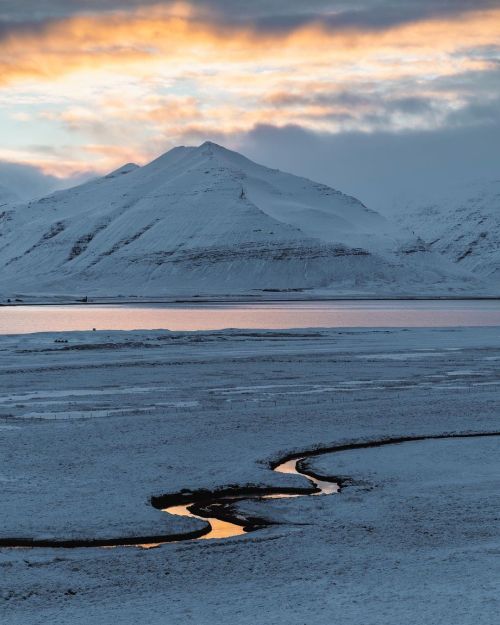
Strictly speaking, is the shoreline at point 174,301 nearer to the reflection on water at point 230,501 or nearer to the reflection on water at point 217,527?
the reflection on water at point 230,501

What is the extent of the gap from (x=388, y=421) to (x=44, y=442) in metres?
7.36

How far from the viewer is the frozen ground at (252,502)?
936cm

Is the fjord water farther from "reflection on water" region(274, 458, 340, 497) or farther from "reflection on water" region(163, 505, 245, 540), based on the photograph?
"reflection on water" region(163, 505, 245, 540)

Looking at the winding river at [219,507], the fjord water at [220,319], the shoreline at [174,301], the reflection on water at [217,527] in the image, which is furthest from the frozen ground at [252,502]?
the shoreline at [174,301]

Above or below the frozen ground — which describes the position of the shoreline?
above

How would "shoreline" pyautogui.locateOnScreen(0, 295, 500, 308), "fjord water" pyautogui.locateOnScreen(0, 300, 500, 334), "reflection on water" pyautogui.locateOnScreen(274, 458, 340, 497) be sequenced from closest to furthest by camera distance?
"reflection on water" pyautogui.locateOnScreen(274, 458, 340, 497), "fjord water" pyautogui.locateOnScreen(0, 300, 500, 334), "shoreline" pyautogui.locateOnScreen(0, 295, 500, 308)

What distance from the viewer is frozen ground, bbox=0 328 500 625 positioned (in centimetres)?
936

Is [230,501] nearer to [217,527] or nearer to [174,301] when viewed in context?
[217,527]

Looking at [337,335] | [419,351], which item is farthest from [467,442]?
[337,335]

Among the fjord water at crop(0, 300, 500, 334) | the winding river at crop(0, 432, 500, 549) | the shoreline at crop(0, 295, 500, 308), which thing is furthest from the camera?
the shoreline at crop(0, 295, 500, 308)

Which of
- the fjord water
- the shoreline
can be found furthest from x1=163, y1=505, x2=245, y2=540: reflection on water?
the shoreline

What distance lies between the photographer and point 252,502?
44.4ft

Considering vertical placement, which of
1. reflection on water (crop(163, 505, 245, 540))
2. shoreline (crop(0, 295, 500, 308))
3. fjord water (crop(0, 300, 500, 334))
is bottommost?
reflection on water (crop(163, 505, 245, 540))

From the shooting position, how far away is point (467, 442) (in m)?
18.1
